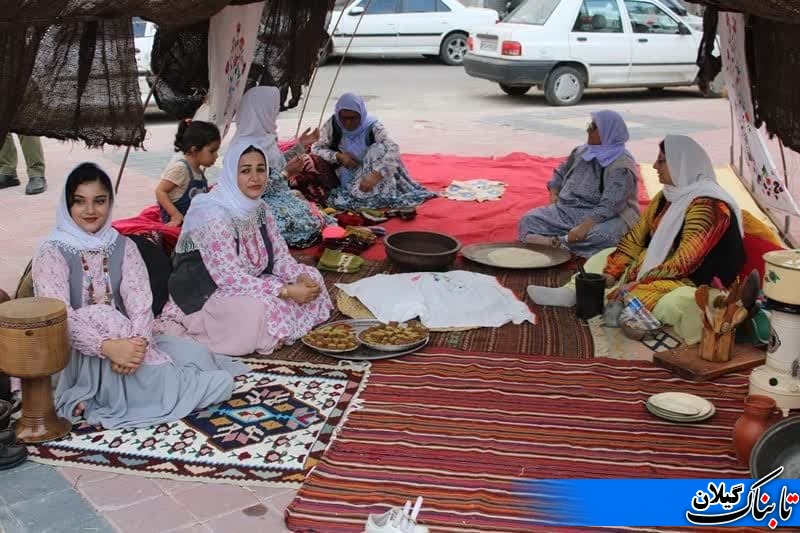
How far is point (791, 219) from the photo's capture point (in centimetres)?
681

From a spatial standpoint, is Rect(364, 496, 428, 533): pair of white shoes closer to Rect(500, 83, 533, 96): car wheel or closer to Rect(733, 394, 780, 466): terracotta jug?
Rect(733, 394, 780, 466): terracotta jug

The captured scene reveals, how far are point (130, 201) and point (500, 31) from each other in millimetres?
6464

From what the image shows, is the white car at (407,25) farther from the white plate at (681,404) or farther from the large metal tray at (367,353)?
the white plate at (681,404)

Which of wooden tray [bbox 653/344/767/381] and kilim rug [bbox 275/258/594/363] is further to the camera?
kilim rug [bbox 275/258/594/363]

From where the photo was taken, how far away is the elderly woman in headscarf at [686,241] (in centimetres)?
432

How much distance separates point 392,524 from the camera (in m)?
2.50

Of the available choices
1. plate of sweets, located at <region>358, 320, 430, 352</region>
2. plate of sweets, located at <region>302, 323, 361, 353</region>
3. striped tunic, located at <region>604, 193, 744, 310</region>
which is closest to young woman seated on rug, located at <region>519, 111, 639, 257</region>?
striped tunic, located at <region>604, 193, 744, 310</region>

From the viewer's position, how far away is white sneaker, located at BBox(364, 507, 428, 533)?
8.11 feet

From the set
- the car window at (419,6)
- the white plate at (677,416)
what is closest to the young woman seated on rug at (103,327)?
the white plate at (677,416)

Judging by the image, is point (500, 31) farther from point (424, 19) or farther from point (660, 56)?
point (424, 19)

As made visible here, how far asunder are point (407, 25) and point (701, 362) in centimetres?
1239

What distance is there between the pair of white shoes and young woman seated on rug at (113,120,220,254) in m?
2.88

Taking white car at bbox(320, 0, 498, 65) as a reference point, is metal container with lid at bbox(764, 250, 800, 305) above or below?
below

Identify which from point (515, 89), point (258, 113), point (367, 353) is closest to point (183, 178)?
point (258, 113)
